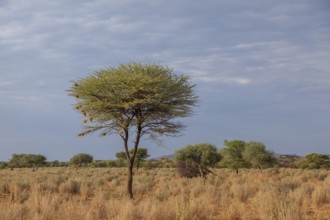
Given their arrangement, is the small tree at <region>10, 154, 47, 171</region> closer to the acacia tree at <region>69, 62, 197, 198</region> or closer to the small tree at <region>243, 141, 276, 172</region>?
the small tree at <region>243, 141, 276, 172</region>

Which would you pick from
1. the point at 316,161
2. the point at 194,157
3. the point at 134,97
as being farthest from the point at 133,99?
the point at 316,161

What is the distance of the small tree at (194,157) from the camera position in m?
33.3

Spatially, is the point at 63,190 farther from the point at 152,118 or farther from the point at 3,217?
the point at 3,217

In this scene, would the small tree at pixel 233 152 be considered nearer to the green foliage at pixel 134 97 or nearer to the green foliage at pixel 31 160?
the green foliage at pixel 134 97

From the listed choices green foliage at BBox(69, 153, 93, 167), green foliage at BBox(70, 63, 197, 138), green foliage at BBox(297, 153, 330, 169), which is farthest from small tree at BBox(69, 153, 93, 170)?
green foliage at BBox(70, 63, 197, 138)

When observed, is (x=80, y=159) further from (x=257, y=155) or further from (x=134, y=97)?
(x=134, y=97)

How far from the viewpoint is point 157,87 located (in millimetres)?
17641

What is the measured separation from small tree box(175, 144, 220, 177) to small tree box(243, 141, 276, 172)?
505 centimetres

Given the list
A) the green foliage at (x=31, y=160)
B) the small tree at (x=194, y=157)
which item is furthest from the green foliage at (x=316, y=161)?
the green foliage at (x=31, y=160)

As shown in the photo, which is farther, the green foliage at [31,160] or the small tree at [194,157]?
the green foliage at [31,160]

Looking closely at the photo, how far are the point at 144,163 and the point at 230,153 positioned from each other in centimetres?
2762

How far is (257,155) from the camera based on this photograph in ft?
157

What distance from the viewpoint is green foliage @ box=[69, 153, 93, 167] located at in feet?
262

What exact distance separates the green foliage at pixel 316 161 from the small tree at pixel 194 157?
27690mm
